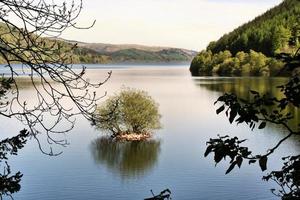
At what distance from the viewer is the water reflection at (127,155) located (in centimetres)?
2794

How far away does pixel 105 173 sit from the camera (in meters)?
26.9

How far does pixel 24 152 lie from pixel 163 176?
391 inches

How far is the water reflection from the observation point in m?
27.9

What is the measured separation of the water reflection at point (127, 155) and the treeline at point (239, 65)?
6890cm

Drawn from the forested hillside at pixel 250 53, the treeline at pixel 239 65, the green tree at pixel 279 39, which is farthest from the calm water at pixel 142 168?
the green tree at pixel 279 39

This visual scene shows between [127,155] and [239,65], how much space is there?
288 ft

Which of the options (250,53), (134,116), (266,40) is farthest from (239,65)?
(134,116)

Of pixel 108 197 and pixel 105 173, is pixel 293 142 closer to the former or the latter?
pixel 105 173

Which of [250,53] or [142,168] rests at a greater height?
[250,53]

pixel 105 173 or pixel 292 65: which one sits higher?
pixel 292 65

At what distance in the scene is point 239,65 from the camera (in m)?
116

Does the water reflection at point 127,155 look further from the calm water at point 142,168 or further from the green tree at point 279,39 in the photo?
the green tree at point 279,39

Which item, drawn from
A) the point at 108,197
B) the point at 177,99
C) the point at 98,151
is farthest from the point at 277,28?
the point at 108,197

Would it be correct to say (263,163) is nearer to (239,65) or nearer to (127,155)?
(127,155)
